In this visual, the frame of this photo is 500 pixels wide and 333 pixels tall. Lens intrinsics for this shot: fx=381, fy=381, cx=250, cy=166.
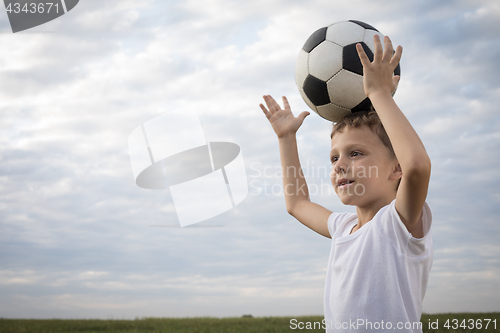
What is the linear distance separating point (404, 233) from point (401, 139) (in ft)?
2.07

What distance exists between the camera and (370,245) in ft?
8.34

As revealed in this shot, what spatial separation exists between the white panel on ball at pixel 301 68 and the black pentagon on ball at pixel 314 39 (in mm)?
55

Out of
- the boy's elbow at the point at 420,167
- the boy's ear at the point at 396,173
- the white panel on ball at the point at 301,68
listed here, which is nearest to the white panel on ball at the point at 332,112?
the white panel on ball at the point at 301,68

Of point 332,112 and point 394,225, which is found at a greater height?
point 332,112

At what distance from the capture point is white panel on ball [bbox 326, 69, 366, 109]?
10.7ft

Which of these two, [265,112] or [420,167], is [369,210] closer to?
[420,167]

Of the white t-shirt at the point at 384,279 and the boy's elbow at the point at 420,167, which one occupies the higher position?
the boy's elbow at the point at 420,167

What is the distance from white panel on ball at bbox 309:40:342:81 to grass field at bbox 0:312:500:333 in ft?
25.2

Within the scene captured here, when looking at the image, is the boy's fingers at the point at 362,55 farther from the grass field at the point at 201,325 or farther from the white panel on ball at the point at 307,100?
the grass field at the point at 201,325

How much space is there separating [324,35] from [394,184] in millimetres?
1684

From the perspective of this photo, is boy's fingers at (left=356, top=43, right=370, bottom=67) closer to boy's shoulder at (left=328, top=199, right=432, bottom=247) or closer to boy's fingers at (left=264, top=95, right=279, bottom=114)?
boy's shoulder at (left=328, top=199, right=432, bottom=247)

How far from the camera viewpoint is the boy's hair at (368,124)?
2750mm

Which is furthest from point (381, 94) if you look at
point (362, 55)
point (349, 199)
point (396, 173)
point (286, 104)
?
point (286, 104)

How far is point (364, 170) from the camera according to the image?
105 inches
